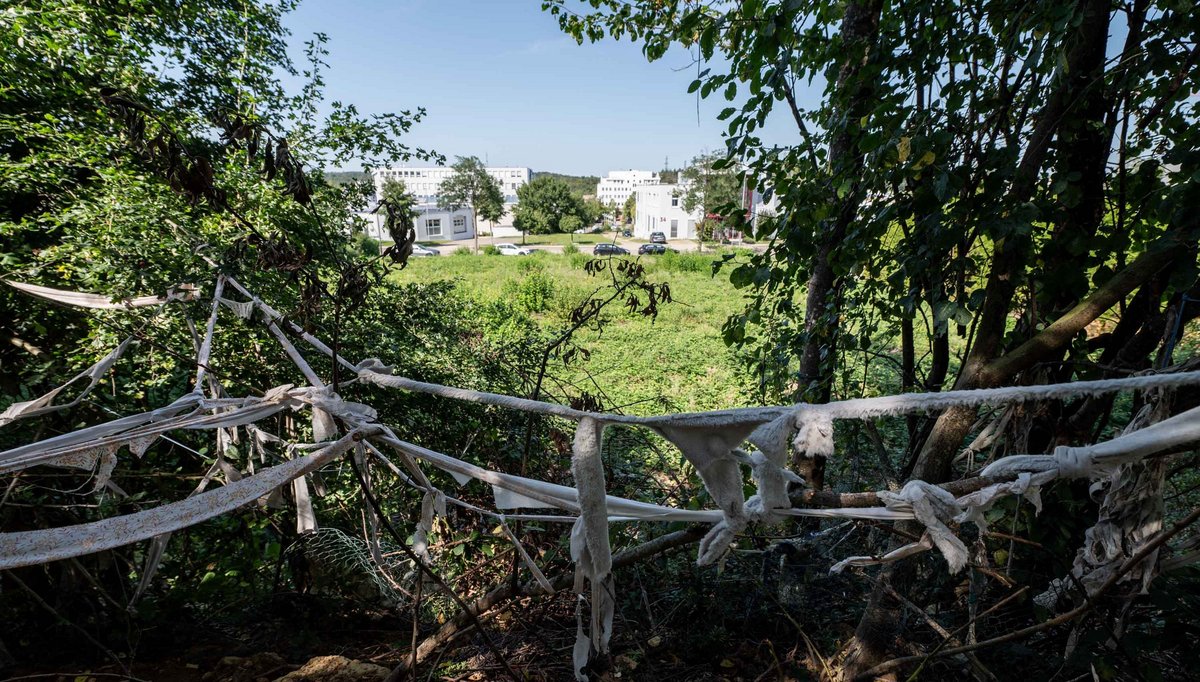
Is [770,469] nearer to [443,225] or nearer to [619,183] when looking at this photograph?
[443,225]

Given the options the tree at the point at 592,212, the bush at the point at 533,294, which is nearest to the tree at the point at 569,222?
the tree at the point at 592,212

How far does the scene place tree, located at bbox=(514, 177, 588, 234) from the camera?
34.1m

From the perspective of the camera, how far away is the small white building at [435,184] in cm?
600

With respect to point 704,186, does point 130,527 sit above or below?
below

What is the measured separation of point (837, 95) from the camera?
74.1 inches

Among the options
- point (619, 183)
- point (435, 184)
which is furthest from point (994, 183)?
point (619, 183)

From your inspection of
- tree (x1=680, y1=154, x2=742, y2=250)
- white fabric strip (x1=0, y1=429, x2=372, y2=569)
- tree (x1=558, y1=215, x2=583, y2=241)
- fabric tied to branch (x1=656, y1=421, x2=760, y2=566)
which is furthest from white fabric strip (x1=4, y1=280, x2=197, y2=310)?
tree (x1=558, y1=215, x2=583, y2=241)

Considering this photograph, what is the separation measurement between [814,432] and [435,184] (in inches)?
2176

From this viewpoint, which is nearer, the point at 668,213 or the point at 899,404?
the point at 899,404

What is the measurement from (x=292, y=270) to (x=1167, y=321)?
7.61ft

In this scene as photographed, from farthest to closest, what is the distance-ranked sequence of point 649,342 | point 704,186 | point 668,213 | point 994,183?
1. point 668,213
2. point 704,186
3. point 649,342
4. point 994,183

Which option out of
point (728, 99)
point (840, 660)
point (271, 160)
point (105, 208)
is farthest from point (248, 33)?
point (840, 660)

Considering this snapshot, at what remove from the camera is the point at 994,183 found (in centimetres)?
149

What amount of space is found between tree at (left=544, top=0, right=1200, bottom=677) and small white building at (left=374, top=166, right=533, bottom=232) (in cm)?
260
